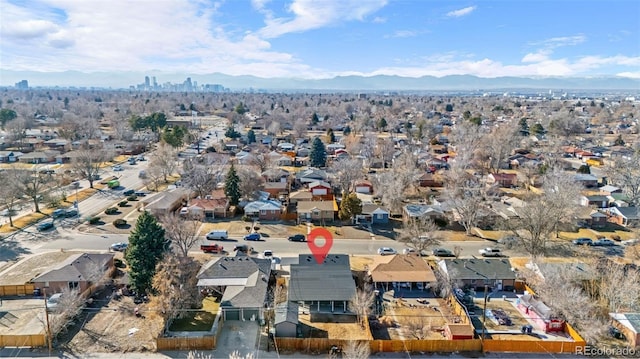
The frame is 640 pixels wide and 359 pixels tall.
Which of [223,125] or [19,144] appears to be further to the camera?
[223,125]

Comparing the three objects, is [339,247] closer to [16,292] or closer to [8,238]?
[16,292]

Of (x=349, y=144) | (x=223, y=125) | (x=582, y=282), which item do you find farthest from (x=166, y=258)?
(x=223, y=125)

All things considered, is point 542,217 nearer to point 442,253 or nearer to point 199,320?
point 442,253

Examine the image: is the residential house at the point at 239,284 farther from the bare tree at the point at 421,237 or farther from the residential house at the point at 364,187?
the residential house at the point at 364,187

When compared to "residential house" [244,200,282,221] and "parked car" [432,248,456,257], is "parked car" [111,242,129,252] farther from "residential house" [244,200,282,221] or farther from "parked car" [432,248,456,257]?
"parked car" [432,248,456,257]

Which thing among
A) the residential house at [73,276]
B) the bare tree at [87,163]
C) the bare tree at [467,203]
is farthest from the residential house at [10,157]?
the bare tree at [467,203]

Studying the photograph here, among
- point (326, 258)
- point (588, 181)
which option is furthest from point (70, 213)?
point (588, 181)

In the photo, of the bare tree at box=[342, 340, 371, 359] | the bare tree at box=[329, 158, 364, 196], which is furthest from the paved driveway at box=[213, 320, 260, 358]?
the bare tree at box=[329, 158, 364, 196]
